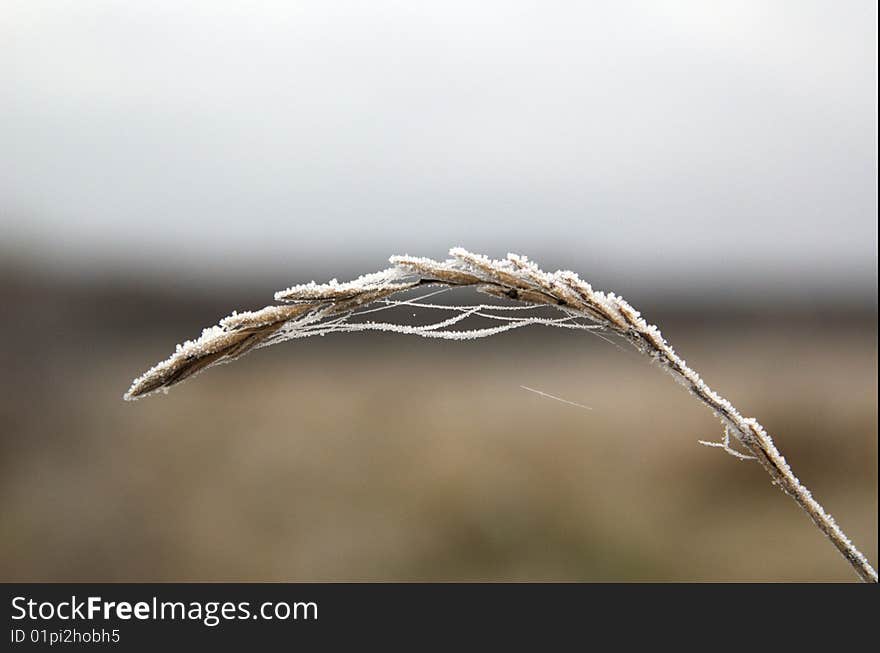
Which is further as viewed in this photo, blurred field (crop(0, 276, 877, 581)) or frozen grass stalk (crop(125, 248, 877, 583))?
blurred field (crop(0, 276, 877, 581))

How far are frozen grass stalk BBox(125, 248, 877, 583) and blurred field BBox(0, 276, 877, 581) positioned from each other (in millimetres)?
4588

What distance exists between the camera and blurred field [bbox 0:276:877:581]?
5.16m

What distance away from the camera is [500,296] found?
0.69m

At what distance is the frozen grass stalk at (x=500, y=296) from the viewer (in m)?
0.63

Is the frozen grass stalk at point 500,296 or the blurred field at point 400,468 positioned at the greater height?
the blurred field at point 400,468

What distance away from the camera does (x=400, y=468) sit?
20.7 ft

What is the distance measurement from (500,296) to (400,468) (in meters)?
5.82

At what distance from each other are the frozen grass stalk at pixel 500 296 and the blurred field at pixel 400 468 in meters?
4.59

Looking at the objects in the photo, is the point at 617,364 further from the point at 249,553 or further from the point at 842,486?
the point at 249,553

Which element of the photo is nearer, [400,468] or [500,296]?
[500,296]

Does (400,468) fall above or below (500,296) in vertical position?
above

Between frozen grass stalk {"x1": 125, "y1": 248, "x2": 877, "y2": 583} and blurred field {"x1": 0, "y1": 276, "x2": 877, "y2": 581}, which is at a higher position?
blurred field {"x1": 0, "y1": 276, "x2": 877, "y2": 581}
